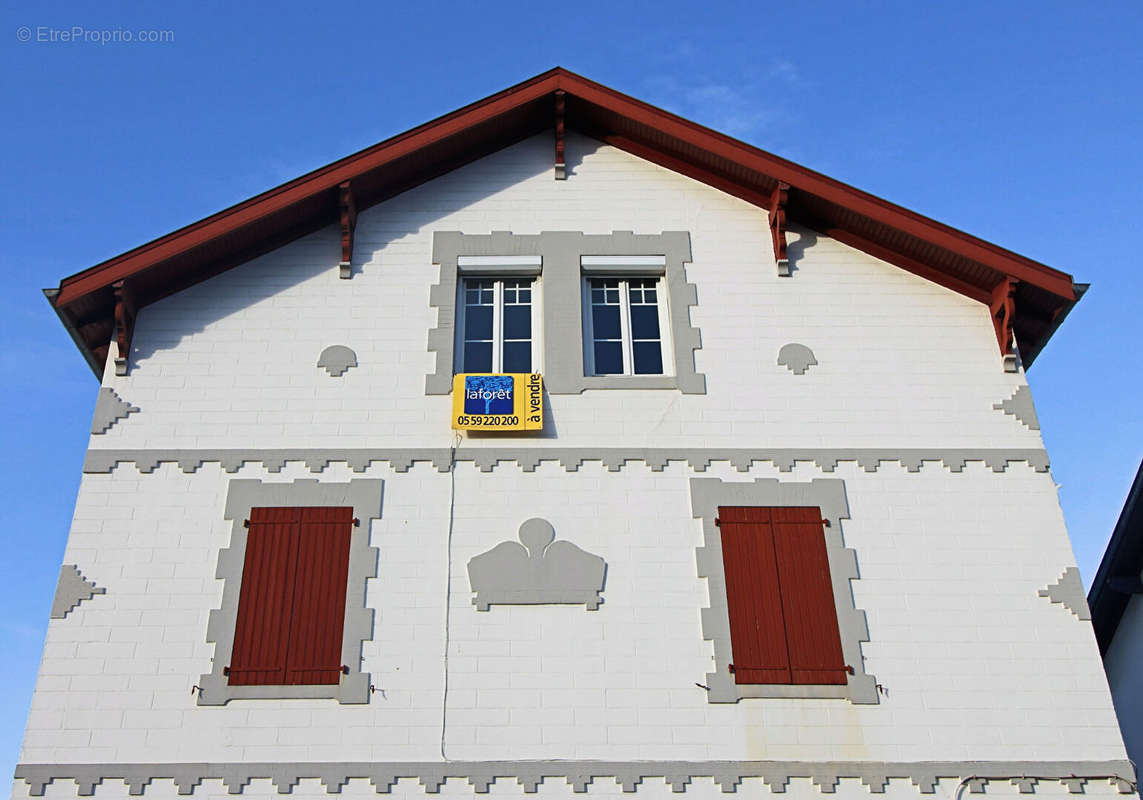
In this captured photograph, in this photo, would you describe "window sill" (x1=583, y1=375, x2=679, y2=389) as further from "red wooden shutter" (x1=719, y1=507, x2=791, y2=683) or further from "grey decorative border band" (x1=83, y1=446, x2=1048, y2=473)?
"red wooden shutter" (x1=719, y1=507, x2=791, y2=683)

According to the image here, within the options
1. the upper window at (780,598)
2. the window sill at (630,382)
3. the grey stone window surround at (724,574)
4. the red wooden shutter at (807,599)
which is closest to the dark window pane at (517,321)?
the window sill at (630,382)

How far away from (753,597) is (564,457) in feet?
8.06

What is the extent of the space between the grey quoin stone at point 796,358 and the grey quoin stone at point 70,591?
759 centimetres

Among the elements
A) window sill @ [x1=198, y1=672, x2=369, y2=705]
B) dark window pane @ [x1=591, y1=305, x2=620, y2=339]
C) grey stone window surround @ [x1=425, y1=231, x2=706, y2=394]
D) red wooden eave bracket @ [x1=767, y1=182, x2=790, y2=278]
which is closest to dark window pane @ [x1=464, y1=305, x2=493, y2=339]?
grey stone window surround @ [x1=425, y1=231, x2=706, y2=394]

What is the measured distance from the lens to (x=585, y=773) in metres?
9.98

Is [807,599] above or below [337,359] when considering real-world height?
below

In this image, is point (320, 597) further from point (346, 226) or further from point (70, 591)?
point (346, 226)

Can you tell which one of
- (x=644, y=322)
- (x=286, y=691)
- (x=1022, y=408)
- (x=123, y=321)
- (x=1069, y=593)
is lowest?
(x=286, y=691)

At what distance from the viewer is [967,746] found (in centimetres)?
1021

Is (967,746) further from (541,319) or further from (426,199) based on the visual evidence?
(426,199)

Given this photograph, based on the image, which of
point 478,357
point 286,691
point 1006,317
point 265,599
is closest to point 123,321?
point 265,599

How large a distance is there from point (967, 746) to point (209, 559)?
24.9 ft

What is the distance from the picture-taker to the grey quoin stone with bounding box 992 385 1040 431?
12.1 metres

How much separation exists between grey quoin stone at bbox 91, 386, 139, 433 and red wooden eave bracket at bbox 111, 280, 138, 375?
1.01 ft
